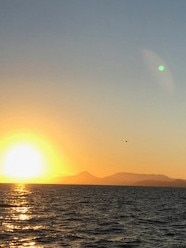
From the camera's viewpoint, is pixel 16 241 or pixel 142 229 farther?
pixel 142 229

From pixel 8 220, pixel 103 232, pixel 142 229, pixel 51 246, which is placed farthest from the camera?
pixel 8 220

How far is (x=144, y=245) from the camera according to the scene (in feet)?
145

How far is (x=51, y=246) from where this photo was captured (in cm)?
4206

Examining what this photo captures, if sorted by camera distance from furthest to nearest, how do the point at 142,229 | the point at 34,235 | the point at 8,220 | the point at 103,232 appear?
the point at 8,220
the point at 142,229
the point at 103,232
the point at 34,235

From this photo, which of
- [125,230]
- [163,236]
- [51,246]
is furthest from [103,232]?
[51,246]

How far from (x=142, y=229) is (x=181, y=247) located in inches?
522

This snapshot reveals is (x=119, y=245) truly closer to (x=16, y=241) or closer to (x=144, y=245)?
(x=144, y=245)

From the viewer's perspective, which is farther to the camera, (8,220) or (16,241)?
(8,220)

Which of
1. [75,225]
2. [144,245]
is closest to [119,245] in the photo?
[144,245]

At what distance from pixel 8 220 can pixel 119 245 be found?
2720 cm

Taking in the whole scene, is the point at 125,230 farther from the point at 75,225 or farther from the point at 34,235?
the point at 34,235

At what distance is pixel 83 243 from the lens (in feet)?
145

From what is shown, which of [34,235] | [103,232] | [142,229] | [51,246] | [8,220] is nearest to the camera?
[51,246]

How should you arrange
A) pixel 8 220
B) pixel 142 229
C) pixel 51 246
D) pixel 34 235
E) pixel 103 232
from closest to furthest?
pixel 51 246 → pixel 34 235 → pixel 103 232 → pixel 142 229 → pixel 8 220
